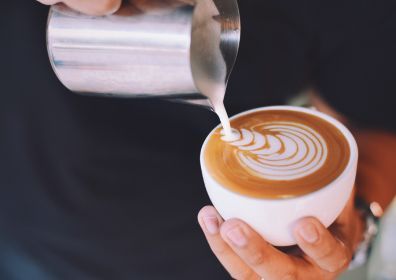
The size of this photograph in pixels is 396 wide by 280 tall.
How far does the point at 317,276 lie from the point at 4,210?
75 centimetres

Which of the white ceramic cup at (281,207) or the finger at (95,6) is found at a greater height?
the finger at (95,6)

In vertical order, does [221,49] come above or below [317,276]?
above

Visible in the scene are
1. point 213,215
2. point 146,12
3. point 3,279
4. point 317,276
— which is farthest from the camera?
point 3,279

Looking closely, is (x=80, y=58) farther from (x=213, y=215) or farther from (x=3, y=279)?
(x=3, y=279)

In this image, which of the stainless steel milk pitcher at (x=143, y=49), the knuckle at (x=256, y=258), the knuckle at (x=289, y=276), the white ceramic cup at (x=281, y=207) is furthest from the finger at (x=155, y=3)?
the knuckle at (x=289, y=276)

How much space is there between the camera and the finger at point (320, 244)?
637 mm

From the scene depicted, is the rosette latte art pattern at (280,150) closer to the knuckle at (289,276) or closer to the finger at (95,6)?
the knuckle at (289,276)

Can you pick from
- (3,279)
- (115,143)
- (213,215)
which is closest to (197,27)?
(213,215)

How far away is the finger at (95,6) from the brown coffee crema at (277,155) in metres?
0.29

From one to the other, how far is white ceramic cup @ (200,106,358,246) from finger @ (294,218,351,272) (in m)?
0.01

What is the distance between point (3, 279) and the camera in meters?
Answer: 1.18

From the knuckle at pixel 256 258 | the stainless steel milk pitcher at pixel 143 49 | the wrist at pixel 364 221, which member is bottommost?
the wrist at pixel 364 221

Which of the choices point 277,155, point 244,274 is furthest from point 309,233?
point 244,274

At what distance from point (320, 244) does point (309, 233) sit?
46 mm
